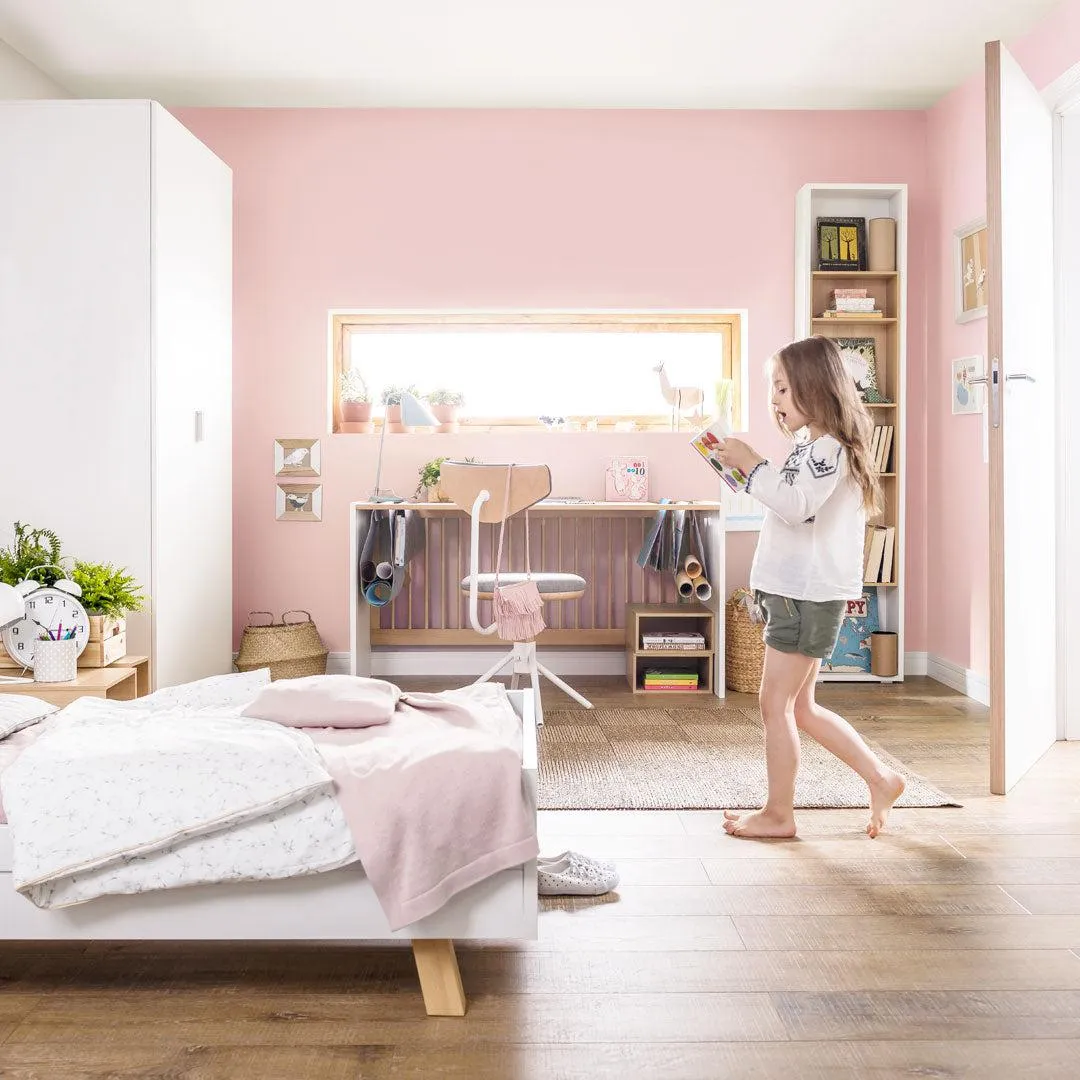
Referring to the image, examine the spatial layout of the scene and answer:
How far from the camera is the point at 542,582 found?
3902 mm

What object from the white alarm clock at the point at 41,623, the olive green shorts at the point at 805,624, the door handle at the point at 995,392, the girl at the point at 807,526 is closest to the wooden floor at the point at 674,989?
the girl at the point at 807,526

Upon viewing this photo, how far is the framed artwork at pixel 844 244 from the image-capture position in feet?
14.9

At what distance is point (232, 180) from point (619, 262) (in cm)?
174

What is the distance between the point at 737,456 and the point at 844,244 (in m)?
2.55

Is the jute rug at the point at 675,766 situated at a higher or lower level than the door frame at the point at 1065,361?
lower

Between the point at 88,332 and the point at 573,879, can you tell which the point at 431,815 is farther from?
the point at 88,332

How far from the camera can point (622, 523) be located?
4719 millimetres

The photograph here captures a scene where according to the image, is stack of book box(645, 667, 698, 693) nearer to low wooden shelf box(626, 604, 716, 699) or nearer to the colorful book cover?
low wooden shelf box(626, 604, 716, 699)

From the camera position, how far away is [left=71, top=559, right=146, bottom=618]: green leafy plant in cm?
325

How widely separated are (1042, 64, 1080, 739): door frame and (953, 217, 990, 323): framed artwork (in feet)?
1.81

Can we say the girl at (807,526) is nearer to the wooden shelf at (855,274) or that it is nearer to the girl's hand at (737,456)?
the girl's hand at (737,456)

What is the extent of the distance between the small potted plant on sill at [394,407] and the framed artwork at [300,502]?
1.39ft

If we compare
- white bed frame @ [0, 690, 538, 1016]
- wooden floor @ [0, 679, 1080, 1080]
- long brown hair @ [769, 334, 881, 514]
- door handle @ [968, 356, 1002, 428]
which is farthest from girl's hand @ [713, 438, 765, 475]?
white bed frame @ [0, 690, 538, 1016]

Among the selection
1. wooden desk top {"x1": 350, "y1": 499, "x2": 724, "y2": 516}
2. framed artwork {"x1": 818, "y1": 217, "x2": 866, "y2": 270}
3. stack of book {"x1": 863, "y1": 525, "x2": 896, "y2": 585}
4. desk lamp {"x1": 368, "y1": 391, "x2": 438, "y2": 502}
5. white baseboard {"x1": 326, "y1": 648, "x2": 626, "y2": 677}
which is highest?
framed artwork {"x1": 818, "y1": 217, "x2": 866, "y2": 270}
